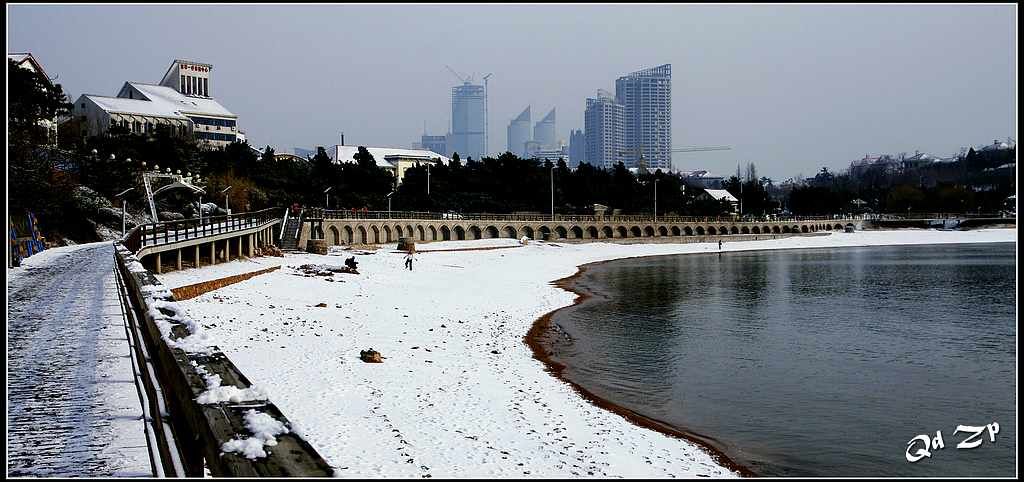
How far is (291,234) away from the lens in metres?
59.0

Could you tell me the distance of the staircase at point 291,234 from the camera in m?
56.3

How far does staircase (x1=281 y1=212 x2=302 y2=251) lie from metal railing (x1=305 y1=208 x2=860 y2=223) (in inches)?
152

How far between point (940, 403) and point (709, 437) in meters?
5.97

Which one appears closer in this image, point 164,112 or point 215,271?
point 215,271

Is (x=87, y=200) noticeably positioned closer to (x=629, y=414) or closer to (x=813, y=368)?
(x=629, y=414)

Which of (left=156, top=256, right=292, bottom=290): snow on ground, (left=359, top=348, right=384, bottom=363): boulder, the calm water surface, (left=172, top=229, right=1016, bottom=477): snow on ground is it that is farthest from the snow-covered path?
the calm water surface

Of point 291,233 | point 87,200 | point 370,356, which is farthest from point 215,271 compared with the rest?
point 291,233

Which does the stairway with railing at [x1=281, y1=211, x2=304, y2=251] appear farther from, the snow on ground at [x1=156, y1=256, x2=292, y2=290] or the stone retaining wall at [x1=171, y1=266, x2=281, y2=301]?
the stone retaining wall at [x1=171, y1=266, x2=281, y2=301]

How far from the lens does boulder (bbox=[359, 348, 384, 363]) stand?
18.9m

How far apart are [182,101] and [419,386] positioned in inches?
→ 3986

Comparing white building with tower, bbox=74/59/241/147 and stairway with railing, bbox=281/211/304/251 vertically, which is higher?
white building with tower, bbox=74/59/241/147

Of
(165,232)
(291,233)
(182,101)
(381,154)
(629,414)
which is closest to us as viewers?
(629,414)

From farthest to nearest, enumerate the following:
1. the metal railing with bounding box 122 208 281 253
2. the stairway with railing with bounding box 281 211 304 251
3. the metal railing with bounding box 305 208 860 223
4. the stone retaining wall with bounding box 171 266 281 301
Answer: the metal railing with bounding box 305 208 860 223 → the stairway with railing with bounding box 281 211 304 251 → the stone retaining wall with bounding box 171 266 281 301 → the metal railing with bounding box 122 208 281 253

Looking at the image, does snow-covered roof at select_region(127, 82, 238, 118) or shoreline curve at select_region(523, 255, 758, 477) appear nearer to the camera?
shoreline curve at select_region(523, 255, 758, 477)
